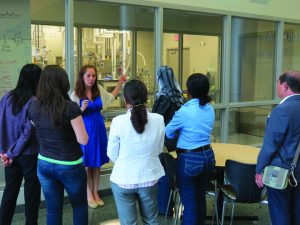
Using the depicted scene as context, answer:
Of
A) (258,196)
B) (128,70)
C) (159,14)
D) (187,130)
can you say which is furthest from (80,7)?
(258,196)

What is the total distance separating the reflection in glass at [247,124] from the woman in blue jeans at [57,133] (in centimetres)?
353

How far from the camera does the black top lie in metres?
2.22

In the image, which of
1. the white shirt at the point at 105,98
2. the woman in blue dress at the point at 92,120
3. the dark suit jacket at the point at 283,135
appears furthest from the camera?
the white shirt at the point at 105,98

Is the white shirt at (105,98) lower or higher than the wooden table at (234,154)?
higher

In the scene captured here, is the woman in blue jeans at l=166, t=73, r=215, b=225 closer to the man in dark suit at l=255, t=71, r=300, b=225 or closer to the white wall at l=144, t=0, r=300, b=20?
the man in dark suit at l=255, t=71, r=300, b=225

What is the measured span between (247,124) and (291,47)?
1.50m

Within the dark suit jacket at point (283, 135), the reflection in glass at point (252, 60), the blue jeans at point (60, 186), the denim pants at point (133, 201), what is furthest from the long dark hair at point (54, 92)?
the reflection in glass at point (252, 60)

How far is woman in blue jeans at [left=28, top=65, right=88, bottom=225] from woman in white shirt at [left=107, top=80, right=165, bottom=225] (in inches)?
10.2

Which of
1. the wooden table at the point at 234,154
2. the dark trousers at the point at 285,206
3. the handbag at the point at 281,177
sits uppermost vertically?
the handbag at the point at 281,177

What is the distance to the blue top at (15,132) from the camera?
2633mm

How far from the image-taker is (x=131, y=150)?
2.16m

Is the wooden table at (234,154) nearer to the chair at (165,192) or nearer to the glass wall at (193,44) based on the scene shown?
the chair at (165,192)

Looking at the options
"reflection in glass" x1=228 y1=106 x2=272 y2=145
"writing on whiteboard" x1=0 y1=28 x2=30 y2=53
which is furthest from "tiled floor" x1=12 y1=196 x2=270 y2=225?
"reflection in glass" x1=228 y1=106 x2=272 y2=145

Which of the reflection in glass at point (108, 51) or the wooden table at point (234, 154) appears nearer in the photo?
the wooden table at point (234, 154)
